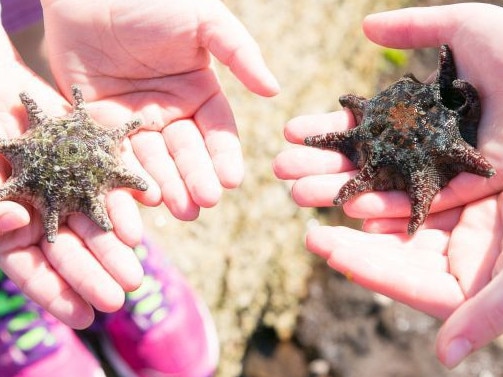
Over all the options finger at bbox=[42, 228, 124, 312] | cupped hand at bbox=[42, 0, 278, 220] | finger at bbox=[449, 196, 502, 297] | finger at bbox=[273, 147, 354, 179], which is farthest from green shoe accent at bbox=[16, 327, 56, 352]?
finger at bbox=[449, 196, 502, 297]

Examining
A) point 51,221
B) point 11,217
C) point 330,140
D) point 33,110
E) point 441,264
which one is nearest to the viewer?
point 11,217

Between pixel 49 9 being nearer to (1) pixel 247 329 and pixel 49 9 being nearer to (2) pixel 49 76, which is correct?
(2) pixel 49 76

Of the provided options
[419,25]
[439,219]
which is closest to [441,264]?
[439,219]

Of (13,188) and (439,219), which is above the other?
(13,188)

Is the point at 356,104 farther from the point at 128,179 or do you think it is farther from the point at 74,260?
the point at 74,260

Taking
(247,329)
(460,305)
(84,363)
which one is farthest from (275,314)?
(460,305)

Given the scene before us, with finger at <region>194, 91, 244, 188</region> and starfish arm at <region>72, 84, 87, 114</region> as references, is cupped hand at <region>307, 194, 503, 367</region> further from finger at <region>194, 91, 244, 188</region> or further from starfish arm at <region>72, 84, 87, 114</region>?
starfish arm at <region>72, 84, 87, 114</region>

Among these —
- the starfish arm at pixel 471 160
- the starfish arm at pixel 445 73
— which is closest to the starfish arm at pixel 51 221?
the starfish arm at pixel 471 160

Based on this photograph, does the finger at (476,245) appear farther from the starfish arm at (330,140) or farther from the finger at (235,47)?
the finger at (235,47)

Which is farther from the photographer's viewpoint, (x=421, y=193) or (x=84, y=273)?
(x=421, y=193)
